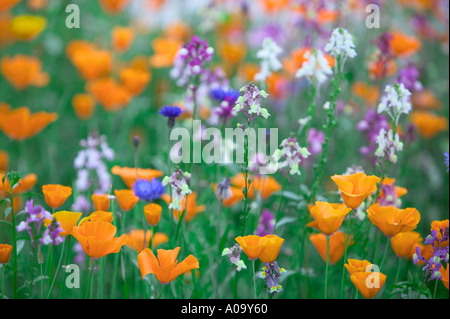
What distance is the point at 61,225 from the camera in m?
1.04

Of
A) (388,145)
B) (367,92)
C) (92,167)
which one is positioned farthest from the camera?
(367,92)

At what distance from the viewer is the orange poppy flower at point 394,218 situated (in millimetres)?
1055

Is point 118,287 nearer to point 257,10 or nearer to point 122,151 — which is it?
point 122,151

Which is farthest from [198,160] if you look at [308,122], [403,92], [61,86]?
[61,86]

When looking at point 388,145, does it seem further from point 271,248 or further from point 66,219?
point 66,219

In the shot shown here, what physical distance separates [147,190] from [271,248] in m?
0.33

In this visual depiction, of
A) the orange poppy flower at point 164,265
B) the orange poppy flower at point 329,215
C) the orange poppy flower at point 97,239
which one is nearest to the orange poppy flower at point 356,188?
the orange poppy flower at point 329,215

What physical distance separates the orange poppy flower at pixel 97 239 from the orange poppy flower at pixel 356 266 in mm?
467

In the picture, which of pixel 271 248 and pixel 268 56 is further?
pixel 268 56

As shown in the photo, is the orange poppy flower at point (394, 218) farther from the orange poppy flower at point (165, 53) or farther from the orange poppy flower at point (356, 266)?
the orange poppy flower at point (165, 53)

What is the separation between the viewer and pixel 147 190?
3.74 ft

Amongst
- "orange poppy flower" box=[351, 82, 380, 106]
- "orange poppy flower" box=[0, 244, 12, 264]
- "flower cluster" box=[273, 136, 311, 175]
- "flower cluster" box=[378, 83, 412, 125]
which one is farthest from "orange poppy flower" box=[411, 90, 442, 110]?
"orange poppy flower" box=[0, 244, 12, 264]

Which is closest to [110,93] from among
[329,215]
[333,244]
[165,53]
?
[165,53]
